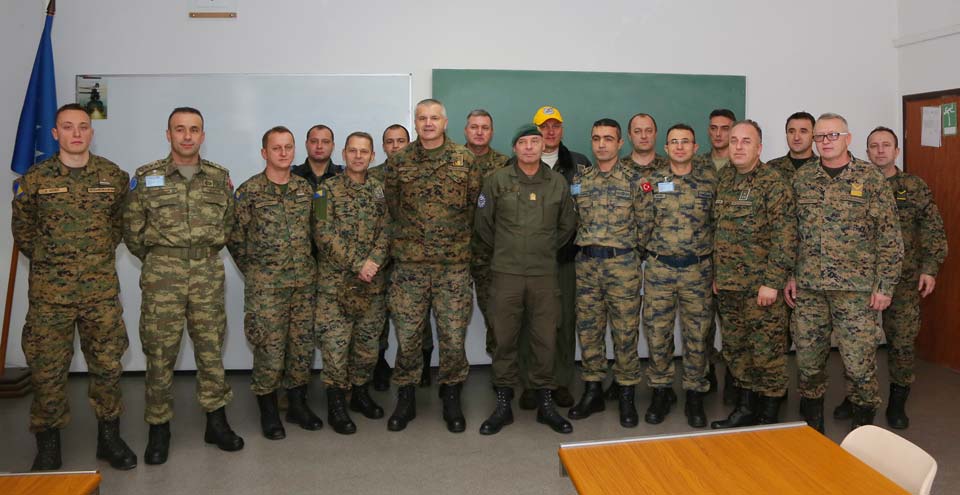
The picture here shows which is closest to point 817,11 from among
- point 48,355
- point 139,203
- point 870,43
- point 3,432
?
point 870,43

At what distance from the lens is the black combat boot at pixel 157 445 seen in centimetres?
333

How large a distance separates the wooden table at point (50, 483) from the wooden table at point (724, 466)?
1.20 metres

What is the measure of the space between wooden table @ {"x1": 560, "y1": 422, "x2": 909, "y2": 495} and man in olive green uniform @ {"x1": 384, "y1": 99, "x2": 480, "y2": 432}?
79.1 inches

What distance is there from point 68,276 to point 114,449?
916 millimetres

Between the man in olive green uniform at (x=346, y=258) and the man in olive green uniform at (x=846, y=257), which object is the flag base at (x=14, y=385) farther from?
the man in olive green uniform at (x=846, y=257)

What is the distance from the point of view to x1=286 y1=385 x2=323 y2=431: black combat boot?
12.4ft

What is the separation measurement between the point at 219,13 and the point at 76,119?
202 centimetres

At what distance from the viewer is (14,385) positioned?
4.43 m

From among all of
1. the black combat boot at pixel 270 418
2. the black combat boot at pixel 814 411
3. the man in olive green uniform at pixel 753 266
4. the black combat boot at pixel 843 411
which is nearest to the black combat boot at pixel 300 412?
the black combat boot at pixel 270 418

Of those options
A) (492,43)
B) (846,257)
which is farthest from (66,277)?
(846,257)

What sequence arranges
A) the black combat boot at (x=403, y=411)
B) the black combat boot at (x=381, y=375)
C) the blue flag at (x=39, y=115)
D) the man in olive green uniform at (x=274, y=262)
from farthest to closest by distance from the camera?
the black combat boot at (x=381, y=375) → the blue flag at (x=39, y=115) → the black combat boot at (x=403, y=411) → the man in olive green uniform at (x=274, y=262)

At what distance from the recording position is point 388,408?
13.8 feet

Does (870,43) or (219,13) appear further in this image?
(870,43)

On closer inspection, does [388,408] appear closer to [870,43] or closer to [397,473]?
[397,473]
